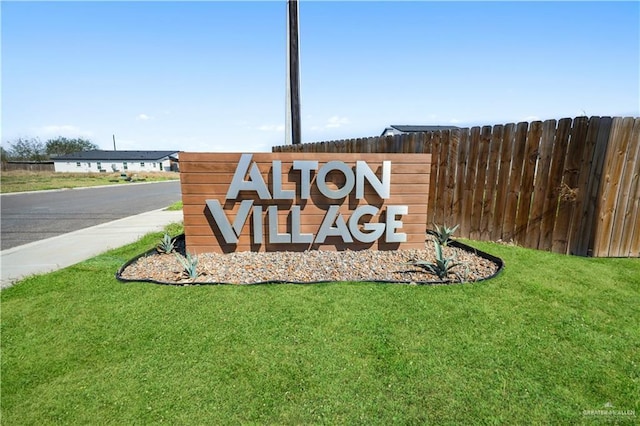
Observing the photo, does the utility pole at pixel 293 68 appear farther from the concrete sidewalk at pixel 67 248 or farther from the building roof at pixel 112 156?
the building roof at pixel 112 156

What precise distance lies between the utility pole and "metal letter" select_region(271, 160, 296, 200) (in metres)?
4.73

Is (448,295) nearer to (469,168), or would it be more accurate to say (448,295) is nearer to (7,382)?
(469,168)

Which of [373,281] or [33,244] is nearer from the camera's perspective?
[373,281]

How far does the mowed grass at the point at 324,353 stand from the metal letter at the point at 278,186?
1.48 meters

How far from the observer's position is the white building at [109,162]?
163 feet

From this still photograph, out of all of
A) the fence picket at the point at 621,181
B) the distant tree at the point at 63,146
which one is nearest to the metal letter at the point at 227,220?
the fence picket at the point at 621,181

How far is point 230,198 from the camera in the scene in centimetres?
457

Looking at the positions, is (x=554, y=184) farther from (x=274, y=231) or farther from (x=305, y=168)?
(x=274, y=231)

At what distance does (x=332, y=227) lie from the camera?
15.6 ft

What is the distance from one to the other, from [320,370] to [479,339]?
1393mm

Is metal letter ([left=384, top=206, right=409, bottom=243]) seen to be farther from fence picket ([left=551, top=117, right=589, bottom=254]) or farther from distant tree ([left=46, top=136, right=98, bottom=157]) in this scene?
distant tree ([left=46, top=136, right=98, bottom=157])

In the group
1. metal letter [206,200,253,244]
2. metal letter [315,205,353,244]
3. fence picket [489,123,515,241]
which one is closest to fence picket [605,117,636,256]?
fence picket [489,123,515,241]

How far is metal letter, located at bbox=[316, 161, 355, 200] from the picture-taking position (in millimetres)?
4578

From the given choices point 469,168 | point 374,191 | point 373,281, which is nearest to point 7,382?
point 373,281
